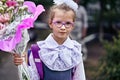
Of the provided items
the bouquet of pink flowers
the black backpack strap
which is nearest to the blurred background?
the black backpack strap

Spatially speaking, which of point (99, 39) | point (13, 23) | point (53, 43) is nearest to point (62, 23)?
point (53, 43)

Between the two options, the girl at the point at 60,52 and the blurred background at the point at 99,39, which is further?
the blurred background at the point at 99,39

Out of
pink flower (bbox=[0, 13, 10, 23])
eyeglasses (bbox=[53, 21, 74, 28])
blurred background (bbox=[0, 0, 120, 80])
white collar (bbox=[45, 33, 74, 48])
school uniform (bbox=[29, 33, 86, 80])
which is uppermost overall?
pink flower (bbox=[0, 13, 10, 23])

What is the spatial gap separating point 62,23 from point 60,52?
10.3 inches

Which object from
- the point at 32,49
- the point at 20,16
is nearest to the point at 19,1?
the point at 20,16

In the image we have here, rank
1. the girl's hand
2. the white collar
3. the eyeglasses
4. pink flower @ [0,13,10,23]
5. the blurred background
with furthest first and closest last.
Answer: the blurred background < the white collar < the eyeglasses < the girl's hand < pink flower @ [0,13,10,23]

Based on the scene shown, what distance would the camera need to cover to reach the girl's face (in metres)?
3.39

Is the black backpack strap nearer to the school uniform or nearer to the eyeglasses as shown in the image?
the school uniform

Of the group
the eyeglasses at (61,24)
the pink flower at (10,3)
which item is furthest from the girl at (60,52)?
the pink flower at (10,3)

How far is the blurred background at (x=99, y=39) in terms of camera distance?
275 inches

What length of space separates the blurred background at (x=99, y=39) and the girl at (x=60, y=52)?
25 centimetres

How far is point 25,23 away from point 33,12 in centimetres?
22

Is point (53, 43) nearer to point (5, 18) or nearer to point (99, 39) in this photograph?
point (5, 18)

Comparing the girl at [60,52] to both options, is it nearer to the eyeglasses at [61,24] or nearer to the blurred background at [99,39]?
the eyeglasses at [61,24]
